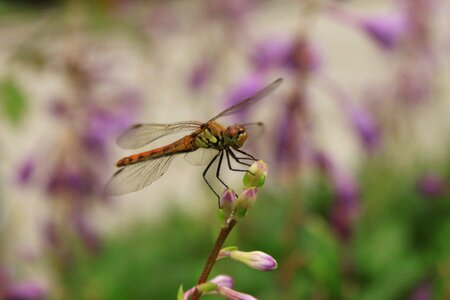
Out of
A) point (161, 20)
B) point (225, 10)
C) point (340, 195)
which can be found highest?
point (161, 20)

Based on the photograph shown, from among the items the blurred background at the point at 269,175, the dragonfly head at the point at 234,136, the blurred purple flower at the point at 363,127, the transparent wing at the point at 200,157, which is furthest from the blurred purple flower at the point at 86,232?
the dragonfly head at the point at 234,136

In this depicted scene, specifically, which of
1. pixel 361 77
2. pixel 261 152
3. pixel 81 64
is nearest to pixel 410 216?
pixel 261 152

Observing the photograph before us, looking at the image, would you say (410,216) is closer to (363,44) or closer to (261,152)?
(261,152)

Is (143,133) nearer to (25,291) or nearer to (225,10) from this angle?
(25,291)

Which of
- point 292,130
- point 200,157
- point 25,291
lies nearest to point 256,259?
point 200,157

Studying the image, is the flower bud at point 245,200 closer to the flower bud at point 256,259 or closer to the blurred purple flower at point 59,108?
the flower bud at point 256,259

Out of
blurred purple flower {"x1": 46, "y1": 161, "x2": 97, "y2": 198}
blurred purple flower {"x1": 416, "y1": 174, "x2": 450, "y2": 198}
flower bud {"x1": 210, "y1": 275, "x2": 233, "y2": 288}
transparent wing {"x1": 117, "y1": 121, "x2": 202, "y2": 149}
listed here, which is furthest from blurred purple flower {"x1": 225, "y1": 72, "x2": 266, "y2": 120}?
flower bud {"x1": 210, "y1": 275, "x2": 233, "y2": 288}
